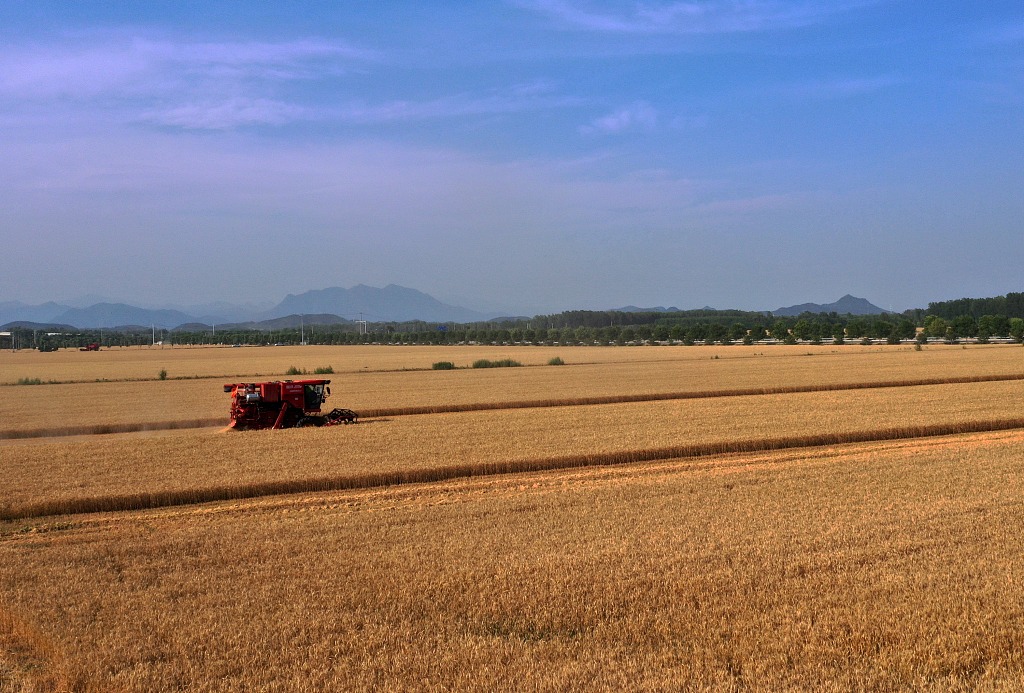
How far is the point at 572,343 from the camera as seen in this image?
16138cm

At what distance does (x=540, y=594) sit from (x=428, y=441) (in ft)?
44.8

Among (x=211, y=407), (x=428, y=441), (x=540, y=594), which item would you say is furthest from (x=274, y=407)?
(x=540, y=594)

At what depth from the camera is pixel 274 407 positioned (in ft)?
90.5

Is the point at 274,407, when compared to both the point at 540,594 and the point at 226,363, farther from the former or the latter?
the point at 226,363

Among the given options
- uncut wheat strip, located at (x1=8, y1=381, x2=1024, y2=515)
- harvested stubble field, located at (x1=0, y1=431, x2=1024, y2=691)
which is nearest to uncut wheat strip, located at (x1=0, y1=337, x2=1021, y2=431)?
uncut wheat strip, located at (x1=8, y1=381, x2=1024, y2=515)

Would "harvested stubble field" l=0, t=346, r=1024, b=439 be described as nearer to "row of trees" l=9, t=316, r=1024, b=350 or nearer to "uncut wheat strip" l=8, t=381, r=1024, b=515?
"uncut wheat strip" l=8, t=381, r=1024, b=515

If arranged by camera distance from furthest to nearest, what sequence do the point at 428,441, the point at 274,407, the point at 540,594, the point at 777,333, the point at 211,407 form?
the point at 777,333, the point at 211,407, the point at 274,407, the point at 428,441, the point at 540,594

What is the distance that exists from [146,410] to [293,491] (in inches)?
821

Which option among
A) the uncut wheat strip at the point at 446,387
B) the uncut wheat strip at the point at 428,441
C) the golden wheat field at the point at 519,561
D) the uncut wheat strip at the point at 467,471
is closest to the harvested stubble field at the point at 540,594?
the golden wheat field at the point at 519,561

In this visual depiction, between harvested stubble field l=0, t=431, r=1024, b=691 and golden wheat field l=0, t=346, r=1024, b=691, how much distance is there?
40mm

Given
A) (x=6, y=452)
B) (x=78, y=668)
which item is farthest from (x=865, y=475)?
(x=6, y=452)

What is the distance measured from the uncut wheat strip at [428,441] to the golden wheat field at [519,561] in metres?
0.15

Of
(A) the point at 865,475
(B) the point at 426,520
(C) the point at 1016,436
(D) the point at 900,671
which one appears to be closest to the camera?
(D) the point at 900,671

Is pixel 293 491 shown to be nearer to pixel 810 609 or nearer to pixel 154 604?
pixel 154 604
